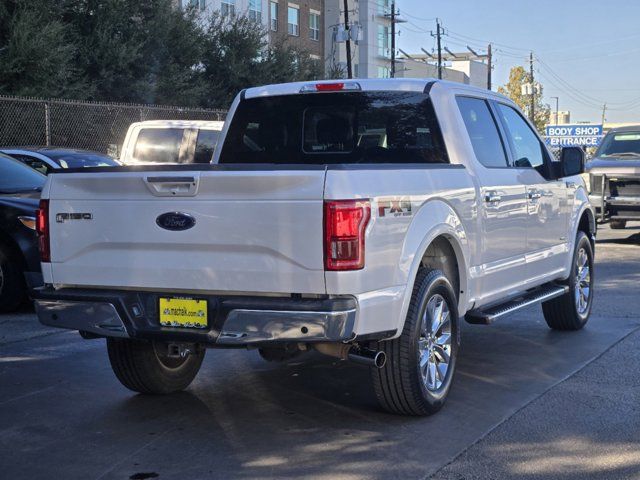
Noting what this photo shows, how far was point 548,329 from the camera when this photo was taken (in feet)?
27.8

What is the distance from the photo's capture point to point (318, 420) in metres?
5.52

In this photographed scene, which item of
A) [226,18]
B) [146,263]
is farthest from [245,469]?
[226,18]

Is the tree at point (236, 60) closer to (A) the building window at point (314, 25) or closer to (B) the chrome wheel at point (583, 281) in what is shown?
(A) the building window at point (314, 25)

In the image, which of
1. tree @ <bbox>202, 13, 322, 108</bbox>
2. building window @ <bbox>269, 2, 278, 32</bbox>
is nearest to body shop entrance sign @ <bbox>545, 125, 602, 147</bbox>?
building window @ <bbox>269, 2, 278, 32</bbox>

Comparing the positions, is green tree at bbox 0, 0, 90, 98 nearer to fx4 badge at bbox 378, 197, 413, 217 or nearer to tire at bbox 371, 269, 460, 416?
tire at bbox 371, 269, 460, 416

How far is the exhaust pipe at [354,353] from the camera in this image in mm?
5031

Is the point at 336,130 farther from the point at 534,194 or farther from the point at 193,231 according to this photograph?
the point at 193,231

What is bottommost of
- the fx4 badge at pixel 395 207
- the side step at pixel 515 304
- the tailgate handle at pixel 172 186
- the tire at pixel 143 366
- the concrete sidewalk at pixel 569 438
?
the concrete sidewalk at pixel 569 438

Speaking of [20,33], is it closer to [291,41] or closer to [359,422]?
[359,422]

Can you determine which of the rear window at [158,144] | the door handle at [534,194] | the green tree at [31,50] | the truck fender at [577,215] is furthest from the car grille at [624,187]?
the green tree at [31,50]

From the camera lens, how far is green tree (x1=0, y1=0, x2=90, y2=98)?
78.0 ft

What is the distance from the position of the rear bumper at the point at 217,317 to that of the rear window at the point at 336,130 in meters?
2.05

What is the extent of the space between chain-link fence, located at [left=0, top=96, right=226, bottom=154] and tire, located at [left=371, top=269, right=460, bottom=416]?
46.7ft

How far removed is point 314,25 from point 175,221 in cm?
5079
